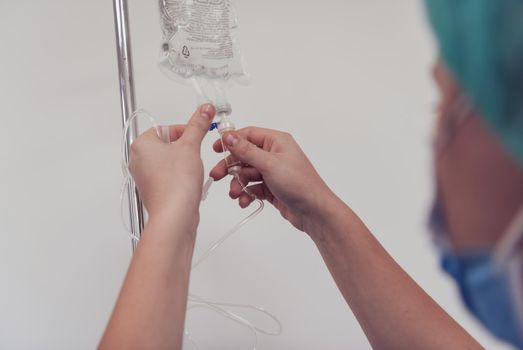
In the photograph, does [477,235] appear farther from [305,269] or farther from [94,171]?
[94,171]

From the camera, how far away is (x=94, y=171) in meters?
1.05

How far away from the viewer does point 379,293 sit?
2.54 ft

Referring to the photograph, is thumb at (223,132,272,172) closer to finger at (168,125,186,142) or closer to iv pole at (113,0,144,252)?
finger at (168,125,186,142)

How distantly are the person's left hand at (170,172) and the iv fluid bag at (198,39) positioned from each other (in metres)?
0.10

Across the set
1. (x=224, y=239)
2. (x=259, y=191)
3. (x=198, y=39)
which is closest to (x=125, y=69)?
(x=198, y=39)

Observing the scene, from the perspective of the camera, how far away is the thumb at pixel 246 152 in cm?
76

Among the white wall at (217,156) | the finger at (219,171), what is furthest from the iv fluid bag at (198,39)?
the white wall at (217,156)

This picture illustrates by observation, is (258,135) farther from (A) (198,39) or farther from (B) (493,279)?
(B) (493,279)

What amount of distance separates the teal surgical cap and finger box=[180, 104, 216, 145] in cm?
44

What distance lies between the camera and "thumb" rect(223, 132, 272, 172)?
0.76 meters

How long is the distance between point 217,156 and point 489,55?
807 millimetres

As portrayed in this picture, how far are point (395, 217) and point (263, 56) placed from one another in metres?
0.55

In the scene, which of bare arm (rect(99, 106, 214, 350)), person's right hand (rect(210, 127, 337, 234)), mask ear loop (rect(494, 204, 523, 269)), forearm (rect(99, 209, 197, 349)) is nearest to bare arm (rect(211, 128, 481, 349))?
person's right hand (rect(210, 127, 337, 234))

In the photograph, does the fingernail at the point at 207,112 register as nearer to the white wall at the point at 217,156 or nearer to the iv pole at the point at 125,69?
the iv pole at the point at 125,69
